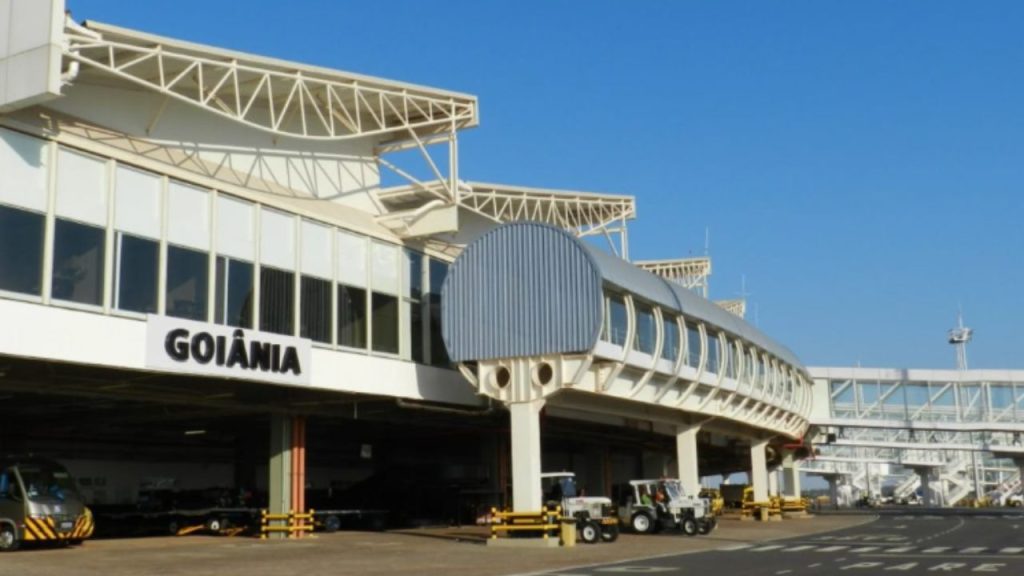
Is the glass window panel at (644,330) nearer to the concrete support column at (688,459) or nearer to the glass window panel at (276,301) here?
the concrete support column at (688,459)

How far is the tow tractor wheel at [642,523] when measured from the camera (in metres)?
39.5

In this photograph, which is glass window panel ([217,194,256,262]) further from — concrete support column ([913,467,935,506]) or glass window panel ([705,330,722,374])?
concrete support column ([913,467,935,506])

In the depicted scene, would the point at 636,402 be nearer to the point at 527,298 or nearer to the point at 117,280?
the point at 527,298

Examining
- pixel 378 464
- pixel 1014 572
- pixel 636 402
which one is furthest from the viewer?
pixel 378 464

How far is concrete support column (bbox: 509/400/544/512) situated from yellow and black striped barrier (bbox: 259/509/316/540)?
7487 mm

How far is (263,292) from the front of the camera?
30484 millimetres

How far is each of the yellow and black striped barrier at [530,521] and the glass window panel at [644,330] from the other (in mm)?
7584

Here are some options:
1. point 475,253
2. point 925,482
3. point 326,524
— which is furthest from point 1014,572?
point 925,482

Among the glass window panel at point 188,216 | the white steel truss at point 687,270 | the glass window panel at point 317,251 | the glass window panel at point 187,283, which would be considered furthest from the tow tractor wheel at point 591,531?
the white steel truss at point 687,270

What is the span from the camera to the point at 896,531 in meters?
43.8

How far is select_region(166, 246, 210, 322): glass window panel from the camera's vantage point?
2752 cm

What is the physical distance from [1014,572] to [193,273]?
2160 cm

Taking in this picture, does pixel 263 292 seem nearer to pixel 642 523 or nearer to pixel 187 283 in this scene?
pixel 187 283

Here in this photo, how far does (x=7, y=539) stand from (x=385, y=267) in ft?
47.3
